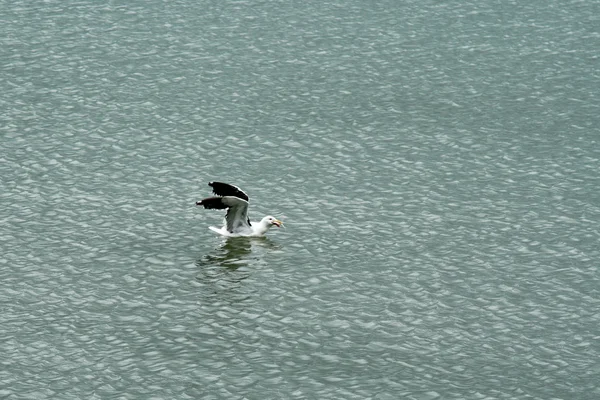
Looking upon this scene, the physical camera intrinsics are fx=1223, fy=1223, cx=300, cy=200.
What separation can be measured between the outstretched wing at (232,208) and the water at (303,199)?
886 millimetres

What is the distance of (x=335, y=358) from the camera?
4522 cm

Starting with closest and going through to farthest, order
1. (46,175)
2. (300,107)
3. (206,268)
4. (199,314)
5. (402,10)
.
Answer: (199,314) < (206,268) < (46,175) < (300,107) < (402,10)

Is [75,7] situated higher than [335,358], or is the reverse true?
[75,7]

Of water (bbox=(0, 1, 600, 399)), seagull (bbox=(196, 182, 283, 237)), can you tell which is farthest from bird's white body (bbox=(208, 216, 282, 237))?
water (bbox=(0, 1, 600, 399))

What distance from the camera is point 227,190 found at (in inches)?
2181

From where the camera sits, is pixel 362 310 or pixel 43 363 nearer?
pixel 43 363

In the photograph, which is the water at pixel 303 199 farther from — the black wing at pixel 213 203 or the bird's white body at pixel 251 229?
the black wing at pixel 213 203

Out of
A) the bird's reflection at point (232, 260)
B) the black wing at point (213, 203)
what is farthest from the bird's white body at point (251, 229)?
the black wing at point (213, 203)

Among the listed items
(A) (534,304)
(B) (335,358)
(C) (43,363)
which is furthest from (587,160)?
(C) (43,363)

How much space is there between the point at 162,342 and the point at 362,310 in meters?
8.32

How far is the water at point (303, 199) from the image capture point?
45219mm

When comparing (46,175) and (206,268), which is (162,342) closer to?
(206,268)

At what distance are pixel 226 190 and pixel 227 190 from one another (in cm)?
5

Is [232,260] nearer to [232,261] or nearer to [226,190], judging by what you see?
[232,261]
